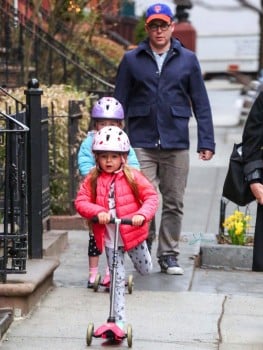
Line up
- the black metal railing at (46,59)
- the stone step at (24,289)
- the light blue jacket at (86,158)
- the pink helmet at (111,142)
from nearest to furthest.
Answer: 1. the pink helmet at (111,142)
2. the stone step at (24,289)
3. the light blue jacket at (86,158)
4. the black metal railing at (46,59)

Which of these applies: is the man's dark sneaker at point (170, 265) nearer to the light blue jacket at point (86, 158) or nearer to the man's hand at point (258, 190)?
the light blue jacket at point (86, 158)

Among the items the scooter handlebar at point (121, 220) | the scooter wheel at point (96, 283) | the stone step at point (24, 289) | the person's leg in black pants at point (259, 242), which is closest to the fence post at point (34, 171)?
the stone step at point (24, 289)

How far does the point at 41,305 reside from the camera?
711cm

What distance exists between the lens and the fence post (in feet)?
24.9

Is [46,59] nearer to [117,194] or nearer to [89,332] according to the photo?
[117,194]

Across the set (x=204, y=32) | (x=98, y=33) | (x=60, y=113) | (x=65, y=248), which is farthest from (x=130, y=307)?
(x=204, y=32)

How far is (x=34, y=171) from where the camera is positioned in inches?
299

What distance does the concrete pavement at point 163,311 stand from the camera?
6301mm

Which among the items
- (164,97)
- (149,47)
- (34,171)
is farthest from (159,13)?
(34,171)

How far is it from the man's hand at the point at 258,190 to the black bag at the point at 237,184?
0.34ft

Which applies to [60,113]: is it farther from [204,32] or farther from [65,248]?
[204,32]

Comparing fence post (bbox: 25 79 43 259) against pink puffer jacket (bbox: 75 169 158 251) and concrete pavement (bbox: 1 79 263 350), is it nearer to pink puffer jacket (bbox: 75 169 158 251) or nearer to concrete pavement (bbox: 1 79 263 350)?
concrete pavement (bbox: 1 79 263 350)

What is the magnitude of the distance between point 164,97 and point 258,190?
202 cm

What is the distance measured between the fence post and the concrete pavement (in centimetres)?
37
